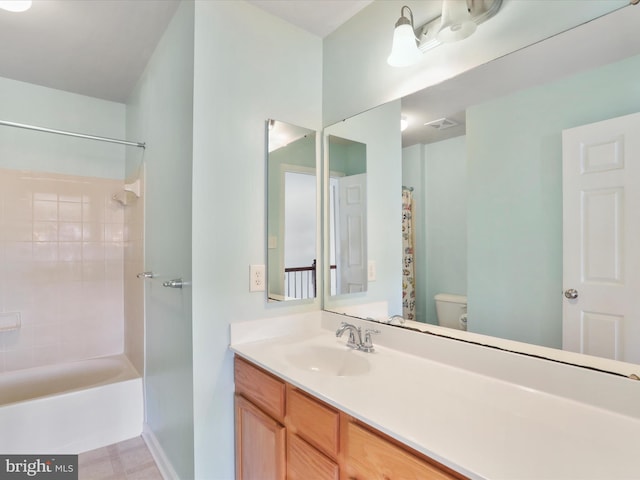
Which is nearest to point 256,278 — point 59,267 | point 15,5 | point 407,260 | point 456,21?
point 407,260

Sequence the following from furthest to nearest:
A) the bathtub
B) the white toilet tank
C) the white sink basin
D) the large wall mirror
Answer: the bathtub, the white sink basin, the white toilet tank, the large wall mirror

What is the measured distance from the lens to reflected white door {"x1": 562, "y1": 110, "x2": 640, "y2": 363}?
882 mm

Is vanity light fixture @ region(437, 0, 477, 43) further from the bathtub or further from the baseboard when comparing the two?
the bathtub

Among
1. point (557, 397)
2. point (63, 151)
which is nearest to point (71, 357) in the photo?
point (63, 151)

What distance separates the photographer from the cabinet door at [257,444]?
1248mm

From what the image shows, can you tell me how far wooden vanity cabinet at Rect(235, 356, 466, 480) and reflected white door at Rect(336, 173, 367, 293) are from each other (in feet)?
2.18

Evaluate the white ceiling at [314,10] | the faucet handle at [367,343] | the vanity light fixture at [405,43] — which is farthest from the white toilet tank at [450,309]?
the white ceiling at [314,10]

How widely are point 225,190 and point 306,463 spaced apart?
114 centimetres

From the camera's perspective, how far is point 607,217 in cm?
92

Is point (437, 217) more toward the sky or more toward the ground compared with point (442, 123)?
more toward the ground

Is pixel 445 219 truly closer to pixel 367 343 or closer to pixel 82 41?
pixel 367 343

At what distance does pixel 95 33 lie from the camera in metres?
1.87

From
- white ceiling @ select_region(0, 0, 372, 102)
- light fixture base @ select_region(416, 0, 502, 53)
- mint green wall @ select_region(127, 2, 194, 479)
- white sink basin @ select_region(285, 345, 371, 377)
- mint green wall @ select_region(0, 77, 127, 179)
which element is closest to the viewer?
light fixture base @ select_region(416, 0, 502, 53)

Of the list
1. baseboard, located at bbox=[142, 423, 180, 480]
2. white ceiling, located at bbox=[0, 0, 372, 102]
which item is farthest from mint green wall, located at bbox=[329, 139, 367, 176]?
baseboard, located at bbox=[142, 423, 180, 480]
